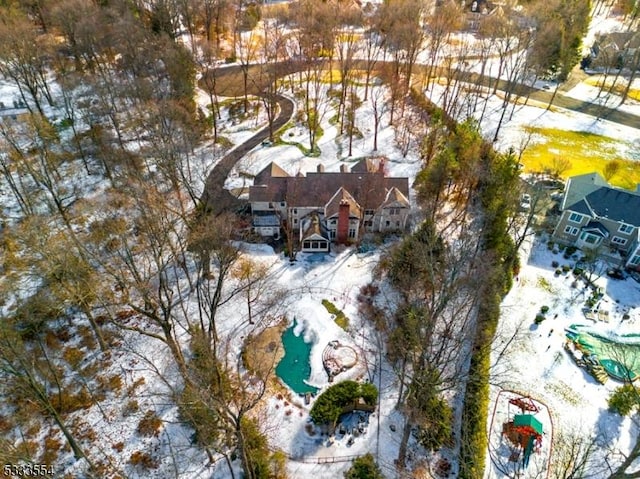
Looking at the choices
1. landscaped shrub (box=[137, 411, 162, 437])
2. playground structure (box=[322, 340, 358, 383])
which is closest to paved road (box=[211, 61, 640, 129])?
playground structure (box=[322, 340, 358, 383])

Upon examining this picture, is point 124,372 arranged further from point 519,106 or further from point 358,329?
point 519,106

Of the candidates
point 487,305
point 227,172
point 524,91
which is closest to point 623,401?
point 487,305

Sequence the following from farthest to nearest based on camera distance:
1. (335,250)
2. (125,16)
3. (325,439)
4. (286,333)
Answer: (125,16) → (335,250) → (286,333) → (325,439)

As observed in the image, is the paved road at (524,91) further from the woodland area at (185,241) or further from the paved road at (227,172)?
the paved road at (227,172)

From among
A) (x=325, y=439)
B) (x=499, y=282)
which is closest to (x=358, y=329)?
(x=325, y=439)

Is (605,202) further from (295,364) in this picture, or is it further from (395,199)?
(295,364)

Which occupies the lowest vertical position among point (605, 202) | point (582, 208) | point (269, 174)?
point (269, 174)
